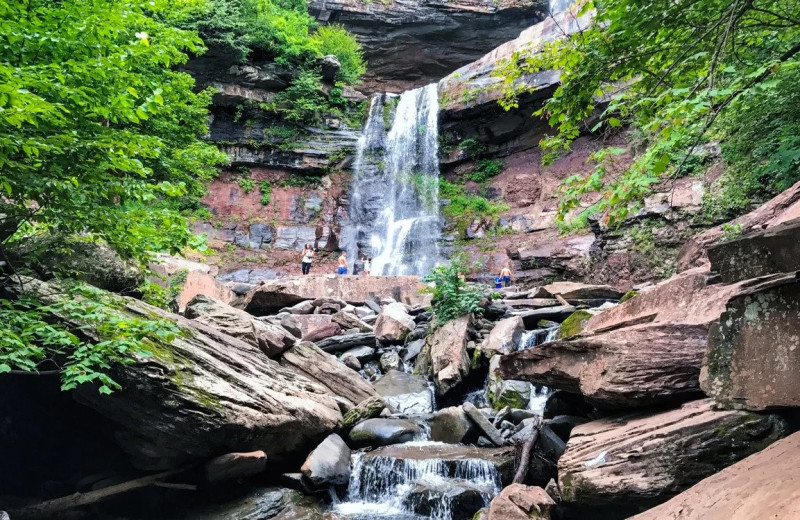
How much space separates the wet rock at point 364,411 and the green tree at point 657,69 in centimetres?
529

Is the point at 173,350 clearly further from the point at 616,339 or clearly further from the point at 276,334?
the point at 616,339

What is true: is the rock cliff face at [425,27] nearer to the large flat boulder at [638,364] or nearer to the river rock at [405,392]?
the river rock at [405,392]

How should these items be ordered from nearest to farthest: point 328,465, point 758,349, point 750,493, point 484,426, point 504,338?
point 750,493 < point 758,349 < point 328,465 < point 484,426 < point 504,338

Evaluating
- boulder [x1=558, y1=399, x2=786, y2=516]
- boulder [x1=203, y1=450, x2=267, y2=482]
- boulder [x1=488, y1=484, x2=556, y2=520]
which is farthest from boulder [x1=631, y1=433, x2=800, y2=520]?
boulder [x1=203, y1=450, x2=267, y2=482]

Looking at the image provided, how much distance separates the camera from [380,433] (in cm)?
725

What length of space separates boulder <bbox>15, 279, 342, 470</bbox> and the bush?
13.6ft

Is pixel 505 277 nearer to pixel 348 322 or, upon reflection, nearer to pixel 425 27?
pixel 348 322

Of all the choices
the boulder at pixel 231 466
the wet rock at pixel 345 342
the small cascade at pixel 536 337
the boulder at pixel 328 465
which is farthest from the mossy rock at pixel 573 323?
the boulder at pixel 231 466

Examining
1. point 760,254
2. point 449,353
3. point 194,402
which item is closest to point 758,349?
point 760,254

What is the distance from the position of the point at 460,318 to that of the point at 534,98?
48.0 feet

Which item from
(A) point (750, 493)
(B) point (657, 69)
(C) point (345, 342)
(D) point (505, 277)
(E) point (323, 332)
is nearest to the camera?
(A) point (750, 493)

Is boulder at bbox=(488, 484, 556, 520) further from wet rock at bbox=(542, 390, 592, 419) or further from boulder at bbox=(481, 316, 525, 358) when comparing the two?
boulder at bbox=(481, 316, 525, 358)

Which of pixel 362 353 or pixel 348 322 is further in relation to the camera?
pixel 348 322

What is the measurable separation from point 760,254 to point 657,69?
159 centimetres
